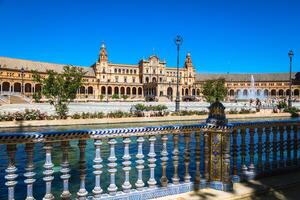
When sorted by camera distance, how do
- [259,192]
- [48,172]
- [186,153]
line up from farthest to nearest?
[259,192] < [186,153] < [48,172]

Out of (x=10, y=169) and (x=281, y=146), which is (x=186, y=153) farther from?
(x=10, y=169)

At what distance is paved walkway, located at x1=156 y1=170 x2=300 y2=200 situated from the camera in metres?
4.99

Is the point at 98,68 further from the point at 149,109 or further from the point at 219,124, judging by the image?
the point at 219,124

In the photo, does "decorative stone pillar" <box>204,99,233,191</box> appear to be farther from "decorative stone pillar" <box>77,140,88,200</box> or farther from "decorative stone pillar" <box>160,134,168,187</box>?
"decorative stone pillar" <box>77,140,88,200</box>

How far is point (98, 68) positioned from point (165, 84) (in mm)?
30651

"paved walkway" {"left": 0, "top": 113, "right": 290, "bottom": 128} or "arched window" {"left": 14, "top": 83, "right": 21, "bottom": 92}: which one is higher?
"arched window" {"left": 14, "top": 83, "right": 21, "bottom": 92}

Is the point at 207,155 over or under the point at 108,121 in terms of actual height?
over

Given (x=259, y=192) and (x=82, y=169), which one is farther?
(x=259, y=192)

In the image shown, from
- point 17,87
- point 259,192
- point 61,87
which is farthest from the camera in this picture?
point 17,87

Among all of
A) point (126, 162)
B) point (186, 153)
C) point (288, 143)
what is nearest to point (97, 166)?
point (126, 162)

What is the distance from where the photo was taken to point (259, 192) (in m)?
5.32

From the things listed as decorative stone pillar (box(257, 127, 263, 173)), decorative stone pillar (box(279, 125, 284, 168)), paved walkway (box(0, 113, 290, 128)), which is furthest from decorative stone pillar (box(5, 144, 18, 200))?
paved walkway (box(0, 113, 290, 128))

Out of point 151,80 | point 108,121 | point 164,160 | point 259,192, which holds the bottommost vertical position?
point 259,192

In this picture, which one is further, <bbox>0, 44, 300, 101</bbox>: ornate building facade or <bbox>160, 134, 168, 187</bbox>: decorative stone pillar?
<bbox>0, 44, 300, 101</bbox>: ornate building facade
